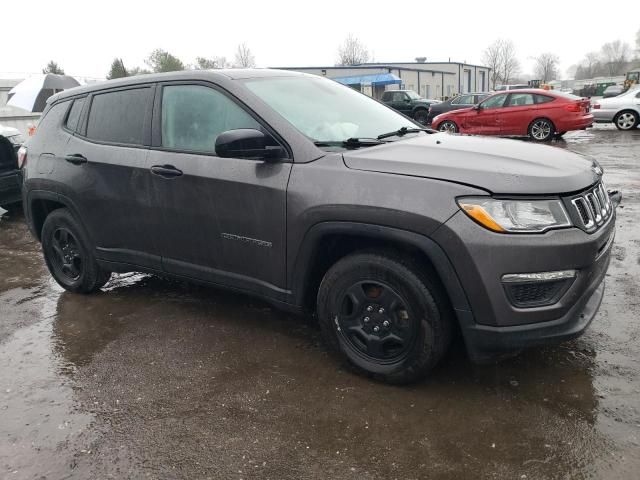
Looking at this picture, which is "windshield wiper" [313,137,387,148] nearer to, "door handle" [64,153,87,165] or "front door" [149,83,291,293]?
"front door" [149,83,291,293]

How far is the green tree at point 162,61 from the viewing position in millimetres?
64387

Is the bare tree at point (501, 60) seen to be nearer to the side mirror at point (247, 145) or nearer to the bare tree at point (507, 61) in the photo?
the bare tree at point (507, 61)

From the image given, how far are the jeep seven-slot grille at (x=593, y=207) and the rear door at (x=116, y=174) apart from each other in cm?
259

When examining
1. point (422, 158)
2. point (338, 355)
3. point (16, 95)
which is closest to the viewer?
point (422, 158)

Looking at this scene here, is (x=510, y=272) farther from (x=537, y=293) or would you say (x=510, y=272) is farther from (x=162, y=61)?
(x=162, y=61)

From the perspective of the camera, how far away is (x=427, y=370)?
2.77 meters

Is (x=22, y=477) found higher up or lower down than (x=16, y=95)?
lower down

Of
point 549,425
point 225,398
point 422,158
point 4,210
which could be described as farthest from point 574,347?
point 4,210

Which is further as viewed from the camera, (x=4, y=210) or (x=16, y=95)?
(x=16, y=95)

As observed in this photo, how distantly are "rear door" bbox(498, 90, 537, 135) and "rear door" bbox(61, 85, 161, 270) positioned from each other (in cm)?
1268

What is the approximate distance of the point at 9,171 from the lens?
23.8ft

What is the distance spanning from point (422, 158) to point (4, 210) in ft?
27.2

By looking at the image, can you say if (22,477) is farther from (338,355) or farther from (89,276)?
(89,276)

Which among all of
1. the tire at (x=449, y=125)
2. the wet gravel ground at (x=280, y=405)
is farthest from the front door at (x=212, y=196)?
the tire at (x=449, y=125)
